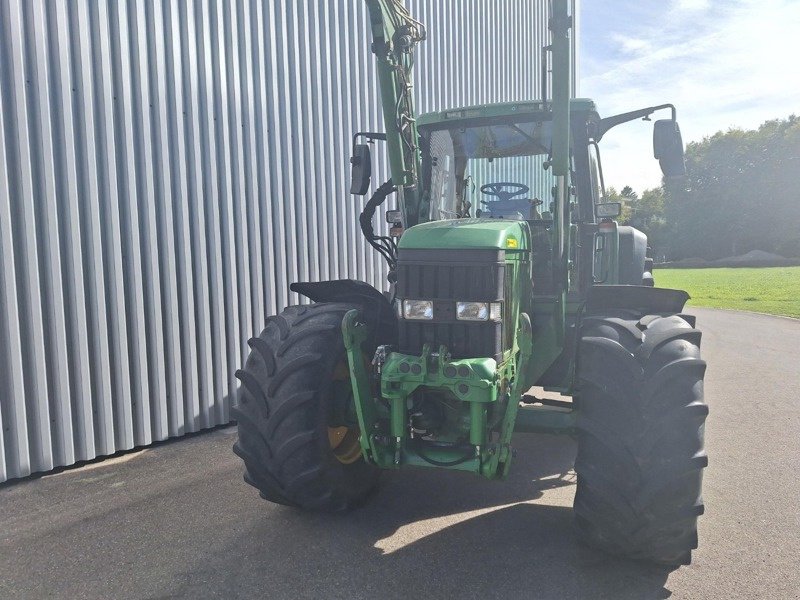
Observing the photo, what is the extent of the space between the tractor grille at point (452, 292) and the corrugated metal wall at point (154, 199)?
117 inches

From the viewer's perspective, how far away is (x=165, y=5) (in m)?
5.50

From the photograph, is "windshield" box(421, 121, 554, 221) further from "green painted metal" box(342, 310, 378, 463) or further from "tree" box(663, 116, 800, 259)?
"tree" box(663, 116, 800, 259)

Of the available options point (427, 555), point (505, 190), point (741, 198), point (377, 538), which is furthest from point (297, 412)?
point (741, 198)

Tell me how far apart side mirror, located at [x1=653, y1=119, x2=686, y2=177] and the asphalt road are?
7.58ft

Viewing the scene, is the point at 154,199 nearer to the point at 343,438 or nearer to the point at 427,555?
the point at 343,438

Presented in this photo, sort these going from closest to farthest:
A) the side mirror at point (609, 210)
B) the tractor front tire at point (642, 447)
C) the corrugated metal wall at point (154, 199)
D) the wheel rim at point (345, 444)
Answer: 1. the tractor front tire at point (642, 447)
2. the wheel rim at point (345, 444)
3. the side mirror at point (609, 210)
4. the corrugated metal wall at point (154, 199)

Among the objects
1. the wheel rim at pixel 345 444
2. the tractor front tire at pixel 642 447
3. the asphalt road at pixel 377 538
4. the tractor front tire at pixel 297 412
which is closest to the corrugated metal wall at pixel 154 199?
the asphalt road at pixel 377 538

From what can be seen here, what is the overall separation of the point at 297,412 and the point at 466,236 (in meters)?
1.36

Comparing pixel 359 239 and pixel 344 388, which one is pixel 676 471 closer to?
pixel 344 388

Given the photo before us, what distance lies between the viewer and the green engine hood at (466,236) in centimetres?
328

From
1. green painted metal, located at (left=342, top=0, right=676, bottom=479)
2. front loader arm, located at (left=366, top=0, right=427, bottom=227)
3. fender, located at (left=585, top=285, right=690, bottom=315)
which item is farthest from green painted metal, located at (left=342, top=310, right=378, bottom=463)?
fender, located at (left=585, top=285, right=690, bottom=315)

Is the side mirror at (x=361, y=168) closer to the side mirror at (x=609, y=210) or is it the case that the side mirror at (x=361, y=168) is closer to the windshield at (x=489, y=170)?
A: the windshield at (x=489, y=170)

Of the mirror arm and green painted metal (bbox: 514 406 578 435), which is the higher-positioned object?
the mirror arm

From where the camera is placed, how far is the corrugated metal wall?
15.1 ft
